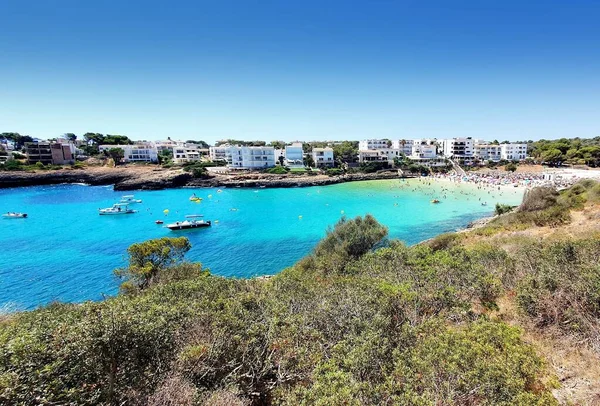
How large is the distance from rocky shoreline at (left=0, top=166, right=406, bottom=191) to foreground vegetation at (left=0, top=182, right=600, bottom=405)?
64325mm

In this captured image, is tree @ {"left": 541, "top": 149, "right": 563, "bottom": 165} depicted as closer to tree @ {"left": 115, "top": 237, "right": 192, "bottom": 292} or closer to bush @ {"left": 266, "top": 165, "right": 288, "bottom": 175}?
bush @ {"left": 266, "top": 165, "right": 288, "bottom": 175}

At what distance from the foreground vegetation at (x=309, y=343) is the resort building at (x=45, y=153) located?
101m

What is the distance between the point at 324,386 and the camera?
4.68m

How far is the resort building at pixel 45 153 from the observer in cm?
8479

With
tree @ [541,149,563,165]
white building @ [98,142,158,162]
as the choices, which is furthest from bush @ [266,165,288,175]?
tree @ [541,149,563,165]


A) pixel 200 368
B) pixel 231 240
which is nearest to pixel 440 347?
pixel 200 368

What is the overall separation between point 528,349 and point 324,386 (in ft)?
11.7

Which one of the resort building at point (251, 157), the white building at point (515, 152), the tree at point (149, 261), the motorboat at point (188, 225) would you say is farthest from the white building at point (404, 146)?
the tree at point (149, 261)

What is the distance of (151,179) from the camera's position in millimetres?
72375

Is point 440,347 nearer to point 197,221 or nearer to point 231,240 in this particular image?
point 231,240

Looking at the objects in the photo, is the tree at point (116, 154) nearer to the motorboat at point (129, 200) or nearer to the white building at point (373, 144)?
the motorboat at point (129, 200)

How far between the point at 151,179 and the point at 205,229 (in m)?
41.9

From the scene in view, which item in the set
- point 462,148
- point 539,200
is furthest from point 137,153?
point 462,148

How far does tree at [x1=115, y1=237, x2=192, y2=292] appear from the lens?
17.2 m
